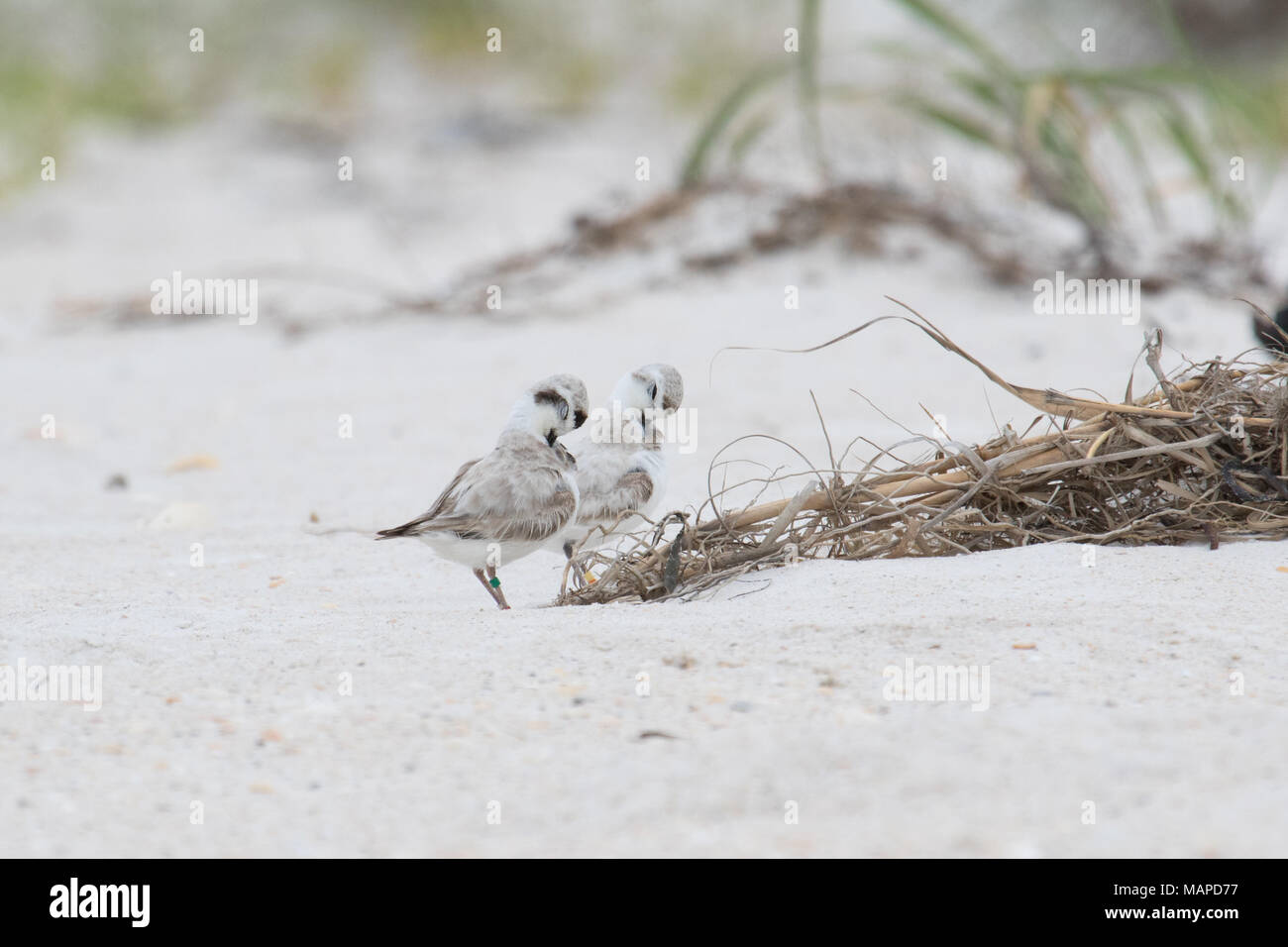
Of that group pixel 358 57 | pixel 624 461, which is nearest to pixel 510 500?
pixel 624 461

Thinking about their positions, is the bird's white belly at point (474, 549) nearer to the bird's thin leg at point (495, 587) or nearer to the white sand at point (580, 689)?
the bird's thin leg at point (495, 587)

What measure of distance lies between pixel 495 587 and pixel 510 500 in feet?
0.71

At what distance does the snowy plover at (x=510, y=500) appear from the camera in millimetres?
3064

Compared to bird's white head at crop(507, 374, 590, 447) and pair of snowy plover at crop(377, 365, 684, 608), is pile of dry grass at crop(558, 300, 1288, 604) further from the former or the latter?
bird's white head at crop(507, 374, 590, 447)

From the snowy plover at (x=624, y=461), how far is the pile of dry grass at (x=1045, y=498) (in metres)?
0.30

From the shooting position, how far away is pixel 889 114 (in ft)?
26.4

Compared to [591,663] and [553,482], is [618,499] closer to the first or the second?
[553,482]

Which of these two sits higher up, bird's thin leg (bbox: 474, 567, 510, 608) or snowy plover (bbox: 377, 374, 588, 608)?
snowy plover (bbox: 377, 374, 588, 608)

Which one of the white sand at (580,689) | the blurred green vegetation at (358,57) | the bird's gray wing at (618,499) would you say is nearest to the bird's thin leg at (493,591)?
the white sand at (580,689)

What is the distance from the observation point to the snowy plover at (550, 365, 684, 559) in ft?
11.1

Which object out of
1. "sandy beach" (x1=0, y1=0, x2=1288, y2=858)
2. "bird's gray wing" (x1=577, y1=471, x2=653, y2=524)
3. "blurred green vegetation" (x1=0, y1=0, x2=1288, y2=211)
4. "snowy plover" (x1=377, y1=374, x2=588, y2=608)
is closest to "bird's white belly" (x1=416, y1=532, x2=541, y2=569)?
"snowy plover" (x1=377, y1=374, x2=588, y2=608)

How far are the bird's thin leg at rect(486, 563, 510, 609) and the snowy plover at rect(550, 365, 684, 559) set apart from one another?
0.55 feet
